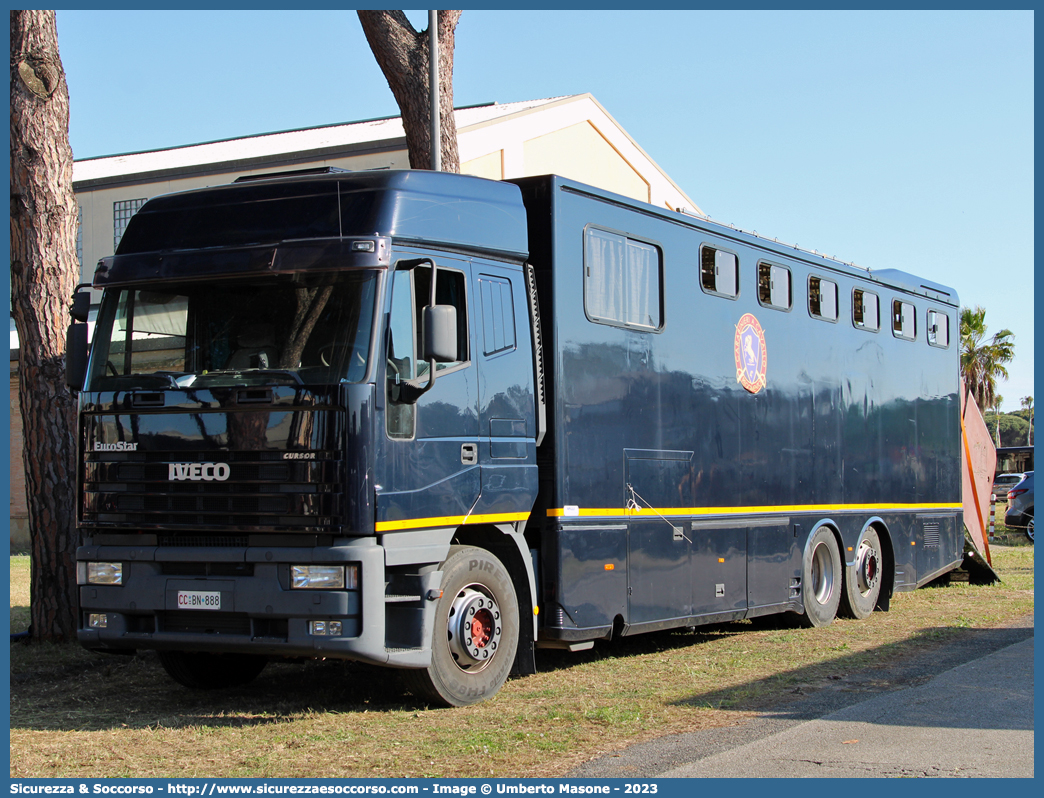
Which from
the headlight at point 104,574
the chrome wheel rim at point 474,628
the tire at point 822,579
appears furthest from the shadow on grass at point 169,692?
the tire at point 822,579

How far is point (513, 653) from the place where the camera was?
344 inches

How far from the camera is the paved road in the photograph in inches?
250

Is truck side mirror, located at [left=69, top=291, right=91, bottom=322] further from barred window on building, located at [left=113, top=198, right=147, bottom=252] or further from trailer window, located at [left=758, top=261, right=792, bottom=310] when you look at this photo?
barred window on building, located at [left=113, top=198, right=147, bottom=252]

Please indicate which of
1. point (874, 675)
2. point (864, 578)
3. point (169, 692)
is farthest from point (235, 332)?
point (864, 578)

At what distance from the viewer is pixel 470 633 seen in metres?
8.34

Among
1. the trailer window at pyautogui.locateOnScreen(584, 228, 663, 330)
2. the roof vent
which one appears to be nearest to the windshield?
the roof vent

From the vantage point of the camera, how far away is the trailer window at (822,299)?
13.5m

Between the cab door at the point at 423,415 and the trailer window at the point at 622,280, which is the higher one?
the trailer window at the point at 622,280

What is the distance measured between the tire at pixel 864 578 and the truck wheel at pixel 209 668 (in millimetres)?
7106

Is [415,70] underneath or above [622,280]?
above

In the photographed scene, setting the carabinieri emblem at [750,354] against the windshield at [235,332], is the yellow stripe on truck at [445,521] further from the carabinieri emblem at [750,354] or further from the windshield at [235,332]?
the carabinieri emblem at [750,354]

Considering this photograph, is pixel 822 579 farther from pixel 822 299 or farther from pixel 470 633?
pixel 470 633

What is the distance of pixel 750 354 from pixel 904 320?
4.70 meters

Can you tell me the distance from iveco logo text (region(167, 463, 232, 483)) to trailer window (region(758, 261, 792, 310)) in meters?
6.52
